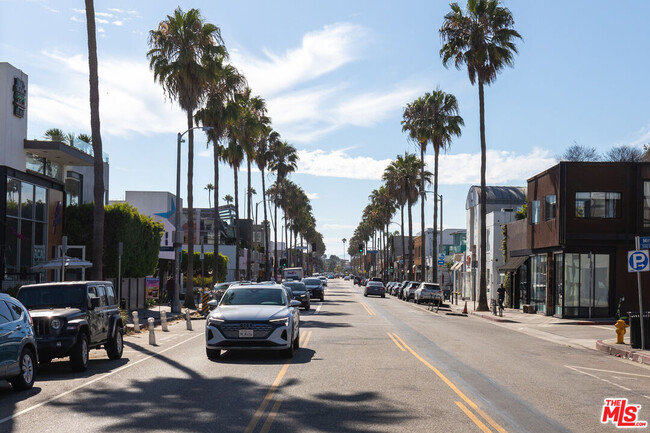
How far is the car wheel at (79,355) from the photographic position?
1416cm

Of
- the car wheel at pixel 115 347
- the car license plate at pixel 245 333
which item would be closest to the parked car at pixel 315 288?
the car wheel at pixel 115 347

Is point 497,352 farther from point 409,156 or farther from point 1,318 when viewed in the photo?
point 409,156

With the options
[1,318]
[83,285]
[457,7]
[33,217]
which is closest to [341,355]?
[83,285]

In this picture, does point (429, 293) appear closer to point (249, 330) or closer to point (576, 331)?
point (576, 331)

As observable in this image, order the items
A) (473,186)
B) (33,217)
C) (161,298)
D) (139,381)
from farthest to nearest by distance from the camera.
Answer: (473,186) < (161,298) < (33,217) < (139,381)

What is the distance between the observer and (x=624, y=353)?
19781 mm

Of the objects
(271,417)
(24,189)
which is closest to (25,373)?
(271,417)

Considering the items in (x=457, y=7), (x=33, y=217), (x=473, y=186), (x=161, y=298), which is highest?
(x=457, y=7)

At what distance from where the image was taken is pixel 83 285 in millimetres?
15547

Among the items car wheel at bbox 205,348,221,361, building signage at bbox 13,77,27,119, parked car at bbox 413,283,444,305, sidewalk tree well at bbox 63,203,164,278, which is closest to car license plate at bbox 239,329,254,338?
car wheel at bbox 205,348,221,361

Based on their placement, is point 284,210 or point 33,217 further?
point 284,210

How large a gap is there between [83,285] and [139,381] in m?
3.54

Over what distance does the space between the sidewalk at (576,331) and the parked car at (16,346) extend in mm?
14526

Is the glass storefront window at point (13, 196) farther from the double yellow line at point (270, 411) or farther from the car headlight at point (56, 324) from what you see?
the double yellow line at point (270, 411)
